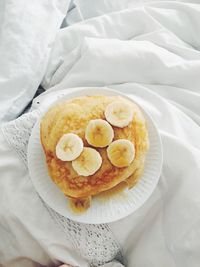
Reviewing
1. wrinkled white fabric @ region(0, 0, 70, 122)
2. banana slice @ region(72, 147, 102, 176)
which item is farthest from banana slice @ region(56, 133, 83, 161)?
wrinkled white fabric @ region(0, 0, 70, 122)

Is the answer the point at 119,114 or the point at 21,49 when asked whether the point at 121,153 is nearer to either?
the point at 119,114

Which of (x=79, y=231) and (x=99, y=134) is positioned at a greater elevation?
(x=99, y=134)

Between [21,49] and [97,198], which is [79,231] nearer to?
[97,198]

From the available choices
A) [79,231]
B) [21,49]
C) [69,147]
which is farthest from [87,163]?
[21,49]

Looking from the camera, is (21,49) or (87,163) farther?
(21,49)

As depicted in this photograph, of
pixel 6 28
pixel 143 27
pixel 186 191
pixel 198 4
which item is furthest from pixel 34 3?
pixel 186 191

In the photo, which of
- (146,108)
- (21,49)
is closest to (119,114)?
(146,108)
